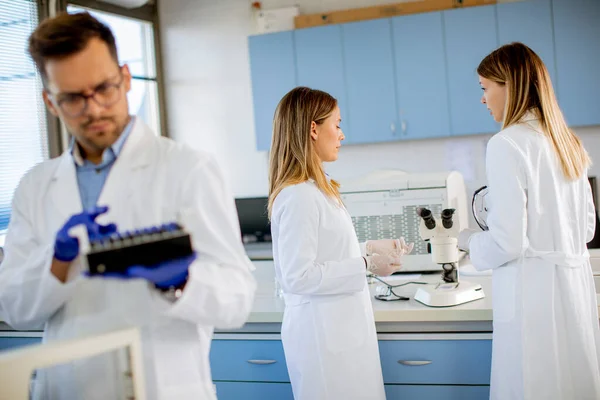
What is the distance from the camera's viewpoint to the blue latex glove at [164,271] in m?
0.92

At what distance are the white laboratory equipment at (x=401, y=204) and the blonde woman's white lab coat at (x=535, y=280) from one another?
932mm

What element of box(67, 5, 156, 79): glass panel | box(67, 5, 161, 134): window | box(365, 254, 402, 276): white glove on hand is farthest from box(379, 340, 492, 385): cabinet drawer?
box(67, 5, 156, 79): glass panel

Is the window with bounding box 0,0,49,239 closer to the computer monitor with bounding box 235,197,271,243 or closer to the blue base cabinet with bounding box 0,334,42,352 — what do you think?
the blue base cabinet with bounding box 0,334,42,352

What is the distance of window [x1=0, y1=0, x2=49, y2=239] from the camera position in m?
3.75

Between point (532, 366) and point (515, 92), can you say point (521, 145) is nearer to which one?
point (515, 92)

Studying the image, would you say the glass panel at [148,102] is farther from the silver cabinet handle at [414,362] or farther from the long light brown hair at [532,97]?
the long light brown hair at [532,97]

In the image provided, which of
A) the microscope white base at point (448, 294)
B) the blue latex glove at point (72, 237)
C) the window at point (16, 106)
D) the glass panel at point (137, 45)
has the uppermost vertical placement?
the glass panel at point (137, 45)

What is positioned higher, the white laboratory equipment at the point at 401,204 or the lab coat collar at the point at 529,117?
the lab coat collar at the point at 529,117

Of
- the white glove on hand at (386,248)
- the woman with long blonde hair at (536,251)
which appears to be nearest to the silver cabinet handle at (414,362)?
the woman with long blonde hair at (536,251)

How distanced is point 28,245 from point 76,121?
0.97ft

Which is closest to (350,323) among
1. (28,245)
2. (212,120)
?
(28,245)

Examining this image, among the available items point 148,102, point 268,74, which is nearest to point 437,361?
point 268,74

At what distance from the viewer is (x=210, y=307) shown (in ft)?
3.55

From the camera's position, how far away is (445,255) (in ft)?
7.43
